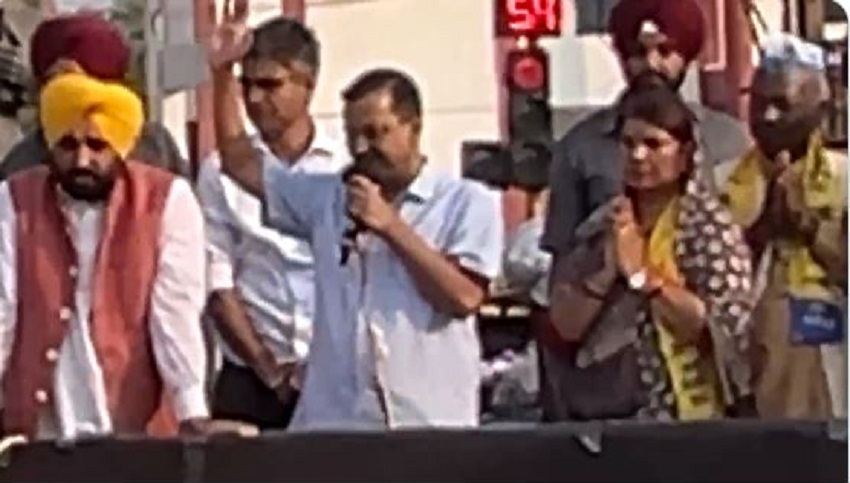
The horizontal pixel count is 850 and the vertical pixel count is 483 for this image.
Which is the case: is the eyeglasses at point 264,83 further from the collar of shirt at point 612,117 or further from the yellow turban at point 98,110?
the collar of shirt at point 612,117

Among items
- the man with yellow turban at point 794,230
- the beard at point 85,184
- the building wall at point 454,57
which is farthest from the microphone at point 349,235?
the man with yellow turban at point 794,230

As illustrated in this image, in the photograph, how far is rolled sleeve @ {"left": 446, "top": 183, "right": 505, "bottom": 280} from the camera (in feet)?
10.3

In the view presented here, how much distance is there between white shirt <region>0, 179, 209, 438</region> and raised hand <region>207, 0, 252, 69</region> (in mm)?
177

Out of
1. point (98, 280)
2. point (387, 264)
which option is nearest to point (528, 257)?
point (387, 264)

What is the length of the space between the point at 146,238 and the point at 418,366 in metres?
0.42

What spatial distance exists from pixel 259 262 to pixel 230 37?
30 cm

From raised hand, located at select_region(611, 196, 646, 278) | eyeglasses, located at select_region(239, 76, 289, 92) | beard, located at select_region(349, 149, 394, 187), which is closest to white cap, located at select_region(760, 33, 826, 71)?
raised hand, located at select_region(611, 196, 646, 278)

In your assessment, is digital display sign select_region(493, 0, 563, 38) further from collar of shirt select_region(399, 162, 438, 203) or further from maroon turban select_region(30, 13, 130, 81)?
maroon turban select_region(30, 13, 130, 81)

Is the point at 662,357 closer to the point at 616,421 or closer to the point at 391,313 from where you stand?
the point at 616,421

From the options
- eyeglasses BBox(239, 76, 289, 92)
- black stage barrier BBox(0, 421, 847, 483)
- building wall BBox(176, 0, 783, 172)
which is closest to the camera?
black stage barrier BBox(0, 421, 847, 483)

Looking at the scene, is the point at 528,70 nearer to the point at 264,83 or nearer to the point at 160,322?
the point at 264,83

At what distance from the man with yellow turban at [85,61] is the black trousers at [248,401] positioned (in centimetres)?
28

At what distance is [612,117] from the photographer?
3104 mm

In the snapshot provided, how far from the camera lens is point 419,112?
10.4 feet
